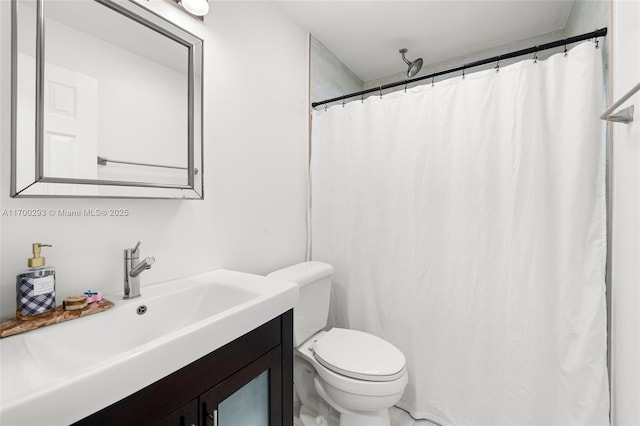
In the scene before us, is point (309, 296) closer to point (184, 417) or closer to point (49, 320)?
point (184, 417)

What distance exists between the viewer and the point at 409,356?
1.67 meters

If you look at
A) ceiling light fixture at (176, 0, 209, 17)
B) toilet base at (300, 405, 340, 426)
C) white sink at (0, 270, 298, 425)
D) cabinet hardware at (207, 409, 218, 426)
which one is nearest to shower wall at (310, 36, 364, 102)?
ceiling light fixture at (176, 0, 209, 17)

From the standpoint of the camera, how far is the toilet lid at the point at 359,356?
129 centimetres

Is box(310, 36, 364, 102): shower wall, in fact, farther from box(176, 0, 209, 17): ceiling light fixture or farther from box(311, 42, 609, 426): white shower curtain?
box(176, 0, 209, 17): ceiling light fixture

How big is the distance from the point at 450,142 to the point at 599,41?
2.19 feet

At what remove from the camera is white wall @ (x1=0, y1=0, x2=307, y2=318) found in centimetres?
83

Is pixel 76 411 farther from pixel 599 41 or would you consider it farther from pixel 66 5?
pixel 599 41

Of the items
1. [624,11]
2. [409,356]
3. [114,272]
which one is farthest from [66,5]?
[409,356]

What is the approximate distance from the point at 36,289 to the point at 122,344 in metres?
0.27

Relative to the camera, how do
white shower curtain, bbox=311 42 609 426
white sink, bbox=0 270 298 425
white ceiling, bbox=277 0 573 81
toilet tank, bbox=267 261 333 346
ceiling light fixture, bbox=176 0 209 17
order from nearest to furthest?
white sink, bbox=0 270 298 425 → ceiling light fixture, bbox=176 0 209 17 → white shower curtain, bbox=311 42 609 426 → toilet tank, bbox=267 261 333 346 → white ceiling, bbox=277 0 573 81

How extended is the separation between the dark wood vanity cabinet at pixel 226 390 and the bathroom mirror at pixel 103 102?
63 cm

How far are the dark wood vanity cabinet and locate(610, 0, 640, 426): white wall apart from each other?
1.19 m

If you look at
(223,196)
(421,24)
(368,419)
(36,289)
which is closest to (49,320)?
(36,289)

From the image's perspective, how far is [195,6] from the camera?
1.14 m
